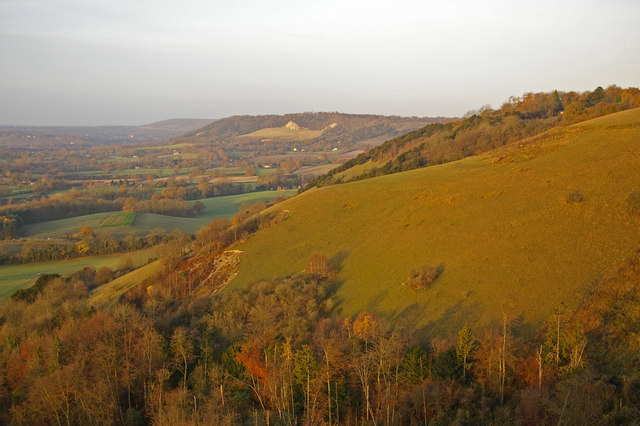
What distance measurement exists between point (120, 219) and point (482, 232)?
75.9 meters

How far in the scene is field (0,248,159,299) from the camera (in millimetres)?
50372

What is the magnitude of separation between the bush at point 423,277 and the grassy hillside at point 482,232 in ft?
1.45

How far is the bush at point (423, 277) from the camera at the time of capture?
87.7 ft

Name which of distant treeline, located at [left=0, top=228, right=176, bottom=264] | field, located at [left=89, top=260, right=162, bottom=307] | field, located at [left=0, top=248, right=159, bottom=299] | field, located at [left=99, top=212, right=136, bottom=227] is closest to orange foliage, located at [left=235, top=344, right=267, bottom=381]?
field, located at [left=89, top=260, right=162, bottom=307]

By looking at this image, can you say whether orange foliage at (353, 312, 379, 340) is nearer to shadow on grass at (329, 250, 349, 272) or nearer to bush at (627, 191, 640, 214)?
shadow on grass at (329, 250, 349, 272)

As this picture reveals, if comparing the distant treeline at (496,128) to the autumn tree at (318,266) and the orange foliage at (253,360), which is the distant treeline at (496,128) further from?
the orange foliage at (253,360)

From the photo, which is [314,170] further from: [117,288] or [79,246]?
[117,288]

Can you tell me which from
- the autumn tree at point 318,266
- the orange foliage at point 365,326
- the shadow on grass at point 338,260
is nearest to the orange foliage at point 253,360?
the orange foliage at point 365,326

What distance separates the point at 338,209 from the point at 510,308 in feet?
83.7

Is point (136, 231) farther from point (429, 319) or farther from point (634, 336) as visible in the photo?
point (634, 336)

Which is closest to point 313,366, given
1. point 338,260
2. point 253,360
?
Answer: point 253,360

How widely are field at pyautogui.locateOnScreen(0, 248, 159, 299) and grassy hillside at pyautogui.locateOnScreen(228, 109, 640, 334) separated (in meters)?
25.5

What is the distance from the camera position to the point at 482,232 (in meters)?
30.8

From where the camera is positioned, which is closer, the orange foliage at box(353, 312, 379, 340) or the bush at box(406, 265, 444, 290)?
the orange foliage at box(353, 312, 379, 340)
